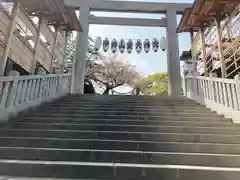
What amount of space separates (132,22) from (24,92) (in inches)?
270

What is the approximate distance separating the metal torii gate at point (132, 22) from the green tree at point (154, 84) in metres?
8.07

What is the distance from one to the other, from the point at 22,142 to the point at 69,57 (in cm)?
1336

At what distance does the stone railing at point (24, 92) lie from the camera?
14.9 ft

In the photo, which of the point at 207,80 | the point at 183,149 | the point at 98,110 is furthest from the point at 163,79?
the point at 183,149

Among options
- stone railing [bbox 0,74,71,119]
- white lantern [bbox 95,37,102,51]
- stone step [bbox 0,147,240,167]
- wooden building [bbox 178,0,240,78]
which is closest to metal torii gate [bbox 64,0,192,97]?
white lantern [bbox 95,37,102,51]

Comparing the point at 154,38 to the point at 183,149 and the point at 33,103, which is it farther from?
the point at 183,149

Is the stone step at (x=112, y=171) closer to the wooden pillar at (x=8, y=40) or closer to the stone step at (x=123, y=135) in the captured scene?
the stone step at (x=123, y=135)

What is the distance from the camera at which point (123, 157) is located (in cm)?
310

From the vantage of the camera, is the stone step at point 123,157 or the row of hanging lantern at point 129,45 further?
the row of hanging lantern at point 129,45

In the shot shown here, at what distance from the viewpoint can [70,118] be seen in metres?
4.87

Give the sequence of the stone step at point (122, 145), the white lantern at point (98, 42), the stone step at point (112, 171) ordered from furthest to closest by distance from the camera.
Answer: the white lantern at point (98, 42)
the stone step at point (122, 145)
the stone step at point (112, 171)

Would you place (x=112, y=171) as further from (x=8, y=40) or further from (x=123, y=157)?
(x=8, y=40)

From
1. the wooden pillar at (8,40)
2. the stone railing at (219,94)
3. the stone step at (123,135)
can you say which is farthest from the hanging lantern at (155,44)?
the stone step at (123,135)

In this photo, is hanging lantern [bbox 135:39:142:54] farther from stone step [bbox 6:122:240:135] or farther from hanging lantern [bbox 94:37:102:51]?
stone step [bbox 6:122:240:135]
